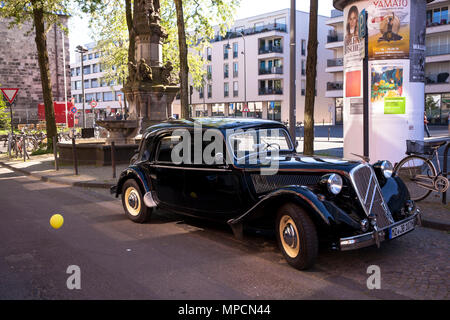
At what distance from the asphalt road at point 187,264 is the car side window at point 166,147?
3.67 feet

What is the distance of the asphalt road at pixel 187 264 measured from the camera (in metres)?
4.38

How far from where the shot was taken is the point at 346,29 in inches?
431

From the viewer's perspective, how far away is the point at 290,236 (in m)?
5.03

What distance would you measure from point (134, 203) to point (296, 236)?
351 centimetres

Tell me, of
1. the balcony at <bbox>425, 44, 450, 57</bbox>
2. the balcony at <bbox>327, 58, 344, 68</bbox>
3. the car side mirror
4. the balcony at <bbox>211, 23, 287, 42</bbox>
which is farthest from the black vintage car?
the balcony at <bbox>211, 23, 287, 42</bbox>

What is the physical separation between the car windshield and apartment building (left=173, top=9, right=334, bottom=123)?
54531 mm

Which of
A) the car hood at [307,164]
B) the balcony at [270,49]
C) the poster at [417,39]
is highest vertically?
the balcony at [270,49]

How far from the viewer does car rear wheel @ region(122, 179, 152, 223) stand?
24.0 ft

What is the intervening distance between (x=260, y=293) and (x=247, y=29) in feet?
213

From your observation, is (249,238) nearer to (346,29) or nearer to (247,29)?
(346,29)

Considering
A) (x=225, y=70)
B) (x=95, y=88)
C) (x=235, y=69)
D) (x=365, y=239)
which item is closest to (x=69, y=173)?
(x=365, y=239)

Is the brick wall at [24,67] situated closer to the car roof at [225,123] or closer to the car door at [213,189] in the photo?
the car roof at [225,123]

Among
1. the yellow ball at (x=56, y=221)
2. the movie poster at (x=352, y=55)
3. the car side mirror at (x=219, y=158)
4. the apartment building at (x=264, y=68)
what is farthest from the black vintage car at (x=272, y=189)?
the apartment building at (x=264, y=68)
